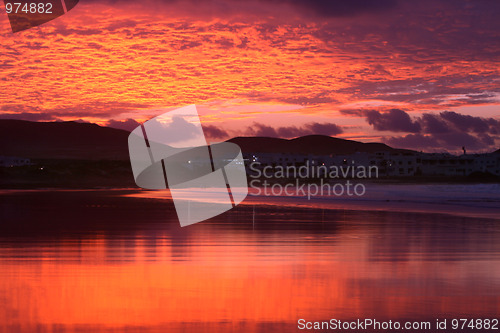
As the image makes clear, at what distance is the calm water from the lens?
9041 millimetres

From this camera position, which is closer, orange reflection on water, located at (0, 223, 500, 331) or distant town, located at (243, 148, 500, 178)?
orange reflection on water, located at (0, 223, 500, 331)

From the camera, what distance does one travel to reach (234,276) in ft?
40.1

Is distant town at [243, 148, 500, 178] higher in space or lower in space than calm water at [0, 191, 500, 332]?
lower

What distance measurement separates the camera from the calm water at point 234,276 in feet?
29.7

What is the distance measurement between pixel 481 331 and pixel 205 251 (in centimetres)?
827

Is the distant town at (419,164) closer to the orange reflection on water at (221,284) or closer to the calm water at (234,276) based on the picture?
the calm water at (234,276)

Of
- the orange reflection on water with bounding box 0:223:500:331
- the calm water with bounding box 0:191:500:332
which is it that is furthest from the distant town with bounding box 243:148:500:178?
the orange reflection on water with bounding box 0:223:500:331

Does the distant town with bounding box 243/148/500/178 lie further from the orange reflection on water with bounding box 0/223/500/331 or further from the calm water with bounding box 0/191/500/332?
the orange reflection on water with bounding box 0/223/500/331

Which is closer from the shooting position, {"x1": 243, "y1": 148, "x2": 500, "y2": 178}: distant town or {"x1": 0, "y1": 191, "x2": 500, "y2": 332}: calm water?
{"x1": 0, "y1": 191, "x2": 500, "y2": 332}: calm water

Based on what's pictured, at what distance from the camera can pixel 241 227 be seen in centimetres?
2183

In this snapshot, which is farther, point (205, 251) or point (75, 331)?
point (205, 251)

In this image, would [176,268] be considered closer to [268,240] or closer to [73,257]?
[73,257]

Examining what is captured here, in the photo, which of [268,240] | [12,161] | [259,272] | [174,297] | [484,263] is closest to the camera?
[174,297]

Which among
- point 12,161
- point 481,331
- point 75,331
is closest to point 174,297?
point 75,331
